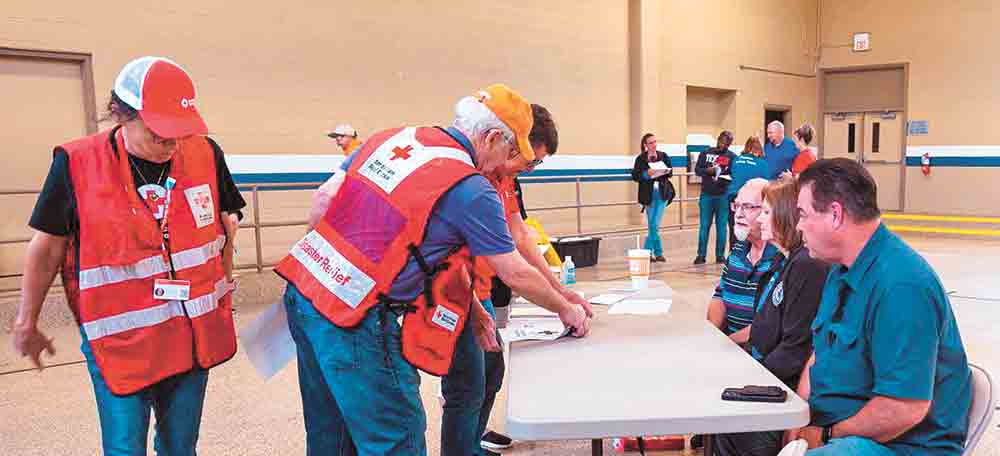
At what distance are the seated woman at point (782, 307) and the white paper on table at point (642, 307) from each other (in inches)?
13.9

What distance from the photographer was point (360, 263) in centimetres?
172

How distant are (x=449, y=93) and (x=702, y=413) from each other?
7235 millimetres

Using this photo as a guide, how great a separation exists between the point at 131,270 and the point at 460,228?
31.6 inches

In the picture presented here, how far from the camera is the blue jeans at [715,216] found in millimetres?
7961

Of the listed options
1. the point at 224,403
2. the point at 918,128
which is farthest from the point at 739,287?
the point at 918,128

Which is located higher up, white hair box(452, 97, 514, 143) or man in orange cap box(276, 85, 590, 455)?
white hair box(452, 97, 514, 143)

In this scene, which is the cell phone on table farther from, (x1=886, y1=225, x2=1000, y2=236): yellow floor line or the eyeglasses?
(x1=886, y1=225, x2=1000, y2=236): yellow floor line

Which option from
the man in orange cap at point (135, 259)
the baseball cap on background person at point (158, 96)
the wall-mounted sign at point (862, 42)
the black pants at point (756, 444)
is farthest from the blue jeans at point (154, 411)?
the wall-mounted sign at point (862, 42)

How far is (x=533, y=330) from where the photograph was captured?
7.68 ft

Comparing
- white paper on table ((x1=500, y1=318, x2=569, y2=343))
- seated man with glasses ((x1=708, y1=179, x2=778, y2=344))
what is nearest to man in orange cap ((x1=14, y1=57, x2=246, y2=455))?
white paper on table ((x1=500, y1=318, x2=569, y2=343))

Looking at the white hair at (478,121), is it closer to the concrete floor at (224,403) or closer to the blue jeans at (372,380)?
the blue jeans at (372,380)

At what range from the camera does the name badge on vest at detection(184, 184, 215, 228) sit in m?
1.94

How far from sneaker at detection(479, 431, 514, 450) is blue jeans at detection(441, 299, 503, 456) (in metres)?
0.53

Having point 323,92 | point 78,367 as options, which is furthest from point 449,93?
point 78,367
